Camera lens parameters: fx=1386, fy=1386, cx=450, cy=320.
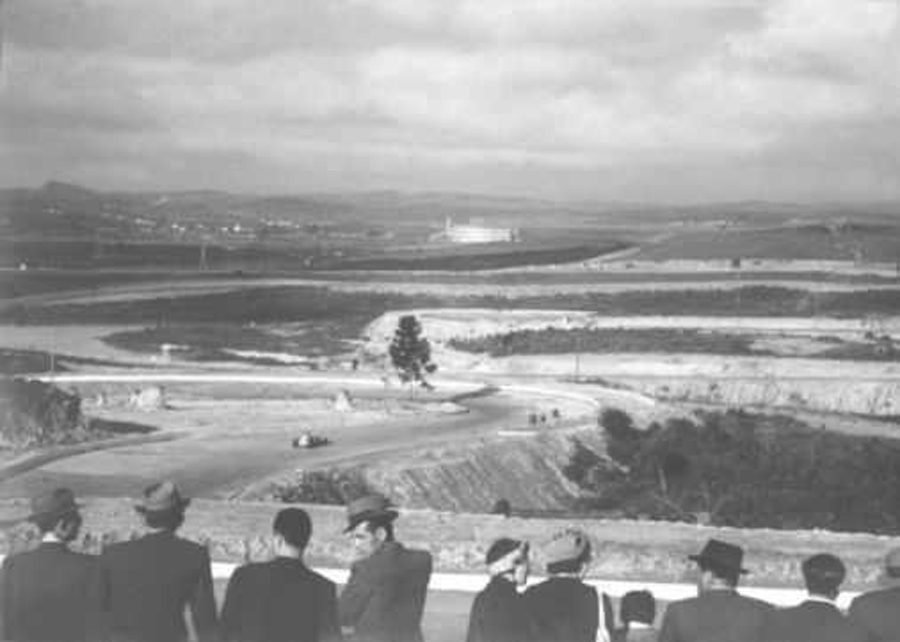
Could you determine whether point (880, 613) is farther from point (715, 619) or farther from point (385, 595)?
point (385, 595)

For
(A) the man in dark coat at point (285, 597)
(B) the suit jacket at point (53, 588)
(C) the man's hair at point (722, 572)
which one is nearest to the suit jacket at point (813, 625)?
(C) the man's hair at point (722, 572)

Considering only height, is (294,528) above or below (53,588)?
above

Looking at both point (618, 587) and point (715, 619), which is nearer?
point (715, 619)

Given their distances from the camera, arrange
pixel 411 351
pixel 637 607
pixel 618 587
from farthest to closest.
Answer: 1. pixel 411 351
2. pixel 618 587
3. pixel 637 607

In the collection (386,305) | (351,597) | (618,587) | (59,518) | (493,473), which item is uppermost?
(386,305)

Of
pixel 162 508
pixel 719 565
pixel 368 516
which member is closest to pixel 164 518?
pixel 162 508

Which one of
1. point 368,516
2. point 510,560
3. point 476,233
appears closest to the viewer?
point 510,560

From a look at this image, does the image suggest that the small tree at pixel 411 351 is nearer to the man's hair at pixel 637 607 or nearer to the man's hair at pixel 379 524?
the man's hair at pixel 379 524

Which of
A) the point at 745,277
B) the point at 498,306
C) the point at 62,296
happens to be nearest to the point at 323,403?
the point at 498,306
